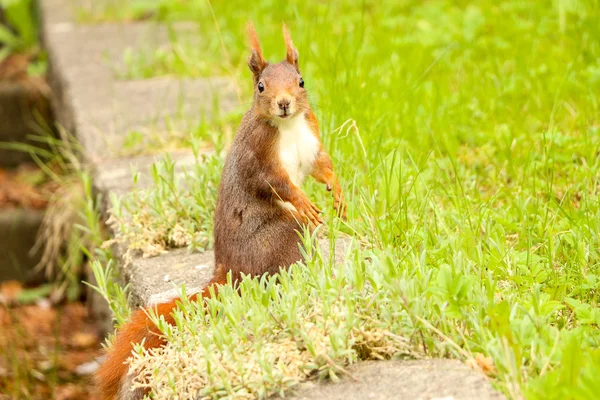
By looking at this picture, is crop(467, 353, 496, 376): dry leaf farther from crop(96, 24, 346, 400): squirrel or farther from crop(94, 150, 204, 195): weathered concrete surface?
crop(94, 150, 204, 195): weathered concrete surface

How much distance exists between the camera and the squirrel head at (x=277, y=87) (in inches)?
96.8

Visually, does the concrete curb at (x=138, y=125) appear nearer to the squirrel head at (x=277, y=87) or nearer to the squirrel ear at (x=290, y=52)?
the squirrel head at (x=277, y=87)

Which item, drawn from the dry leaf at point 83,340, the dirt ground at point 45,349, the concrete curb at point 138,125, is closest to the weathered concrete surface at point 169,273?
the concrete curb at point 138,125

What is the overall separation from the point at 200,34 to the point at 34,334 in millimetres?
2115

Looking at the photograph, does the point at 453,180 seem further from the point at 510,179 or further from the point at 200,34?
the point at 200,34

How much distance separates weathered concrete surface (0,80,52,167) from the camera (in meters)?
6.18

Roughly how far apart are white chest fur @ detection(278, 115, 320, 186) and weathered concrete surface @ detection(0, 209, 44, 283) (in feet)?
11.2

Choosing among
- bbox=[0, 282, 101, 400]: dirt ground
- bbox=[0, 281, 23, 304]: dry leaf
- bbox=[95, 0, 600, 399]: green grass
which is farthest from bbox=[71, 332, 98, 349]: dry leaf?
bbox=[95, 0, 600, 399]: green grass

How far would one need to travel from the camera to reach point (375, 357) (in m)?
2.07

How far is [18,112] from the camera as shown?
6215 millimetres

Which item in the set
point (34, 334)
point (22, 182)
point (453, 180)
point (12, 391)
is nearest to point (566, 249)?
point (453, 180)

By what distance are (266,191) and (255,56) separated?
0.44 m

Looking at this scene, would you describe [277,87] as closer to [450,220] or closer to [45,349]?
[450,220]

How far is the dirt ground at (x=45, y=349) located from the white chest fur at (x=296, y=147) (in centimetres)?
142
